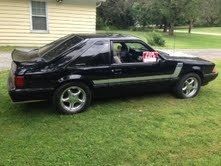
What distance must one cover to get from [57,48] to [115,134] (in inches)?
88.8

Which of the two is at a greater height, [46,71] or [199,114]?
[46,71]

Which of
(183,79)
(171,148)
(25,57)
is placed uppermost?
(25,57)

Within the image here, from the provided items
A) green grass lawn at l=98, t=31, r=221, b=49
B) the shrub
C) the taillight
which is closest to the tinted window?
the taillight

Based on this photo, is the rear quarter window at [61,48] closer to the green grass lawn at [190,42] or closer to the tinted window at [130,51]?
the tinted window at [130,51]

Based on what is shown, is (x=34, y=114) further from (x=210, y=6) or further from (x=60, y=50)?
(x=210, y=6)

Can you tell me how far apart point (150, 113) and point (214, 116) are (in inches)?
52.4

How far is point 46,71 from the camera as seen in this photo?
223 inches

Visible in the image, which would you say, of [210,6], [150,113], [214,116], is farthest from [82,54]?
[210,6]

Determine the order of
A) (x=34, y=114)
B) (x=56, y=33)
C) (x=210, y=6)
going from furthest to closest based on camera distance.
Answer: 1. (x=210, y=6)
2. (x=56, y=33)
3. (x=34, y=114)

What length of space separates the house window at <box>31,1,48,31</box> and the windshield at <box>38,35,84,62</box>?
8.68m

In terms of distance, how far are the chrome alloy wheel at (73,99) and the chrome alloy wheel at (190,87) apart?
8.51ft

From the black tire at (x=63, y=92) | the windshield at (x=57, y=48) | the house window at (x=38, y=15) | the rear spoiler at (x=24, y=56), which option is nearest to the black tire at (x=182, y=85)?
the black tire at (x=63, y=92)

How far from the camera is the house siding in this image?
14578mm

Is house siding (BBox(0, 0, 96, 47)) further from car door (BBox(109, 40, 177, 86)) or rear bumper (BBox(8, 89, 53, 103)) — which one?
rear bumper (BBox(8, 89, 53, 103))
